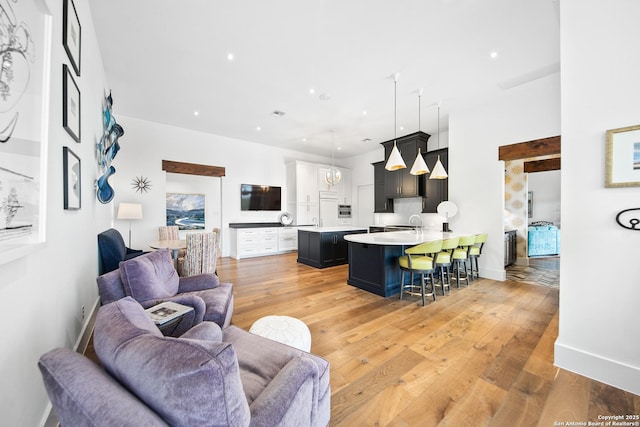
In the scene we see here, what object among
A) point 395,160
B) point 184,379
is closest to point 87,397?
point 184,379

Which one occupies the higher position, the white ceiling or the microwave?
the white ceiling

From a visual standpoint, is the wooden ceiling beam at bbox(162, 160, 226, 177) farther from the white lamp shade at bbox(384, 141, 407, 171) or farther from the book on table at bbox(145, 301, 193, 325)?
the book on table at bbox(145, 301, 193, 325)

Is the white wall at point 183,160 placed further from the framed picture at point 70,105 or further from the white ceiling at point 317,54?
the framed picture at point 70,105

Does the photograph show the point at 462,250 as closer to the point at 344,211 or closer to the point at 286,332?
the point at 286,332

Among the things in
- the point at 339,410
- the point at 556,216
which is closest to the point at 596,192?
the point at 339,410

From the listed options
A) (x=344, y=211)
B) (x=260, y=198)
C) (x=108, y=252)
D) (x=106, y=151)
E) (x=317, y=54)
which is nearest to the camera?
(x=108, y=252)

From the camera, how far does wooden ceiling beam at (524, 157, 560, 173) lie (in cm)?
537

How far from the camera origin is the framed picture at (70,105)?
5.58 ft

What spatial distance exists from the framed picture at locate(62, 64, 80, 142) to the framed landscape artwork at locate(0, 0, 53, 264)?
0.54 meters

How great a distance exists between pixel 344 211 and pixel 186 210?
503 centimetres

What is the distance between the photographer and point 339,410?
60.6 inches

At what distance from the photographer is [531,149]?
3934 millimetres

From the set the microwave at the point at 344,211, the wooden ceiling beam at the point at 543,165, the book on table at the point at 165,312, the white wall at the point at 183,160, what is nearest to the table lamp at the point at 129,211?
the white wall at the point at 183,160

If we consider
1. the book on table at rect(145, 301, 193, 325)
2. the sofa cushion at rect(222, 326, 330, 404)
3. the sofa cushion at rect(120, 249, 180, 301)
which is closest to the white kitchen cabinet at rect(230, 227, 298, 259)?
the sofa cushion at rect(120, 249, 180, 301)
